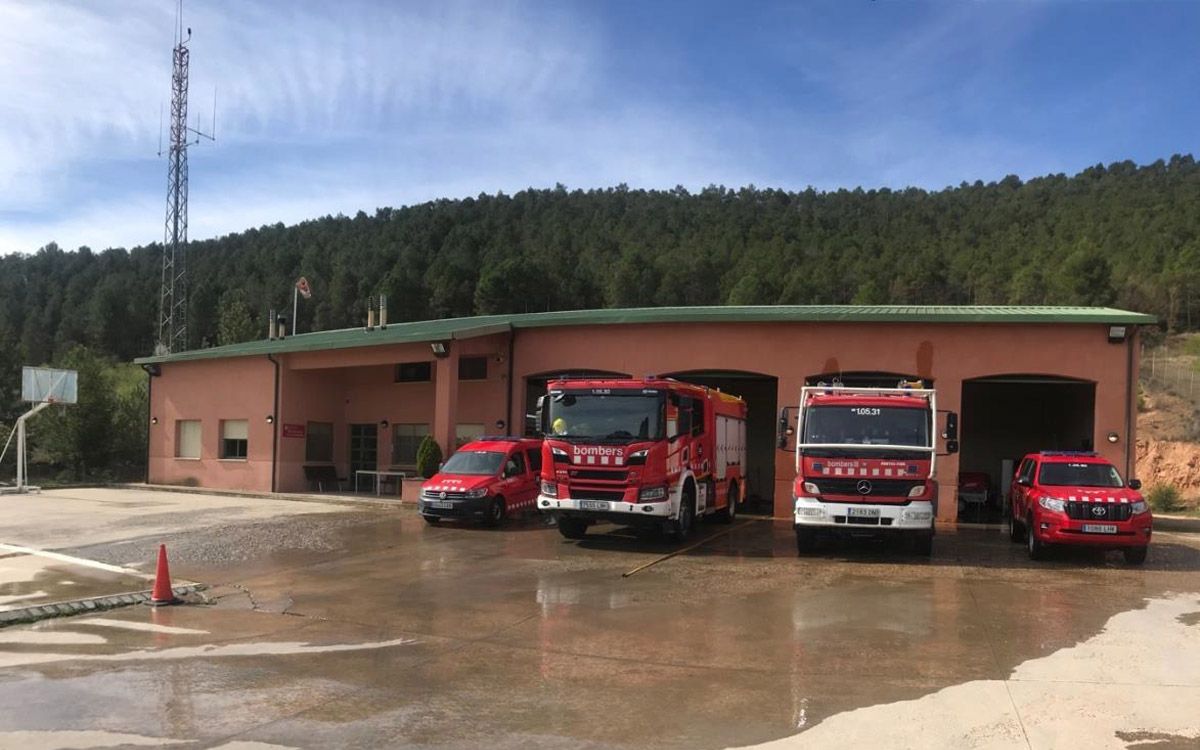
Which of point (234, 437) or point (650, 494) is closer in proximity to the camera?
point (650, 494)

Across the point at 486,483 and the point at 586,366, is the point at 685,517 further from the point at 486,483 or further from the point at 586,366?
the point at 586,366

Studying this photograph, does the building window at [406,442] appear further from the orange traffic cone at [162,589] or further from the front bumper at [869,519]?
the orange traffic cone at [162,589]

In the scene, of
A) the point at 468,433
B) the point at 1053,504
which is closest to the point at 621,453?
the point at 1053,504

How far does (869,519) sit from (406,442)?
1838 cm

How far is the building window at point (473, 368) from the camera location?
1006 inches

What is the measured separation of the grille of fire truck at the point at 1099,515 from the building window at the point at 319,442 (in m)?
22.3

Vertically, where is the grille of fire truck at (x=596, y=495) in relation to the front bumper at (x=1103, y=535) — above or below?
above

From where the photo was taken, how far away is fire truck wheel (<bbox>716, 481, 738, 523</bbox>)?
61.6ft

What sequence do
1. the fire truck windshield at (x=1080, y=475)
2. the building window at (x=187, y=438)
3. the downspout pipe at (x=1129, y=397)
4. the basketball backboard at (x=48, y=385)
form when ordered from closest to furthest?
the fire truck windshield at (x=1080, y=475), the downspout pipe at (x=1129, y=397), the basketball backboard at (x=48, y=385), the building window at (x=187, y=438)

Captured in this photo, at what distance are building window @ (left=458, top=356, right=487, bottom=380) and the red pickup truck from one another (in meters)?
15.4

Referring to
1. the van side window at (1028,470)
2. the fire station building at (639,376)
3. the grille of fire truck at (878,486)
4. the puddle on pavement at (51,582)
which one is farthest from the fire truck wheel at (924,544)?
the puddle on pavement at (51,582)

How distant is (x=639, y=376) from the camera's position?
2247 centimetres

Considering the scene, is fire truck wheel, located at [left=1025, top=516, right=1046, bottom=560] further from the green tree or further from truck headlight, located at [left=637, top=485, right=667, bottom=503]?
the green tree

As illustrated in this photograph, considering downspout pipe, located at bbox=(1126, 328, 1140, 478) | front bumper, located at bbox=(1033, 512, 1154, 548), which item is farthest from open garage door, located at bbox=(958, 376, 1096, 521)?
front bumper, located at bbox=(1033, 512, 1154, 548)
